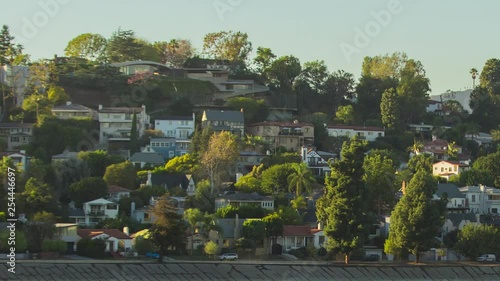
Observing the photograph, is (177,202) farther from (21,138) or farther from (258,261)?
(21,138)

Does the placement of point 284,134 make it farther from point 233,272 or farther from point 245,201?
point 233,272

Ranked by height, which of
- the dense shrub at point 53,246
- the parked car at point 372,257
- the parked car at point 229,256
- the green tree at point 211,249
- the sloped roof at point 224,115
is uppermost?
the sloped roof at point 224,115

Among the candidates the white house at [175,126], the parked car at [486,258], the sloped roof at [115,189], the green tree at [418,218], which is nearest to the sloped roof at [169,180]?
the sloped roof at [115,189]

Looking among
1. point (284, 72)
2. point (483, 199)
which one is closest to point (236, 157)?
point (483, 199)

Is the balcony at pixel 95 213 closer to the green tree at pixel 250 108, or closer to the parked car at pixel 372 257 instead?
the parked car at pixel 372 257

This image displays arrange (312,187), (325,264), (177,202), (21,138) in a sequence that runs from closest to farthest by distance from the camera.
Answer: (325,264) < (177,202) < (312,187) < (21,138)

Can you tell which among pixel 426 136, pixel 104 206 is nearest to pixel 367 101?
pixel 426 136
